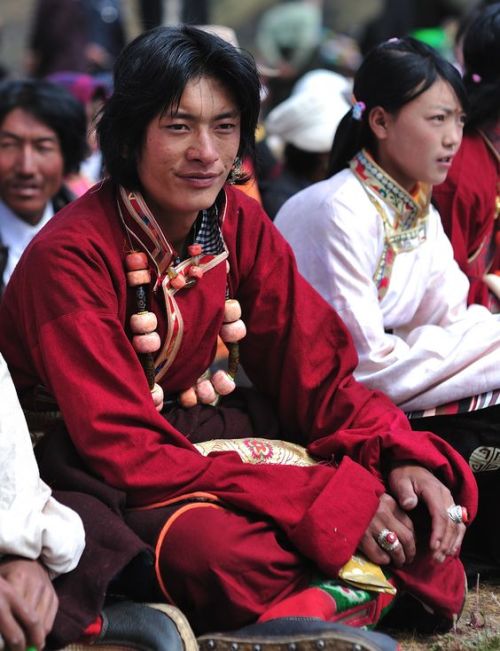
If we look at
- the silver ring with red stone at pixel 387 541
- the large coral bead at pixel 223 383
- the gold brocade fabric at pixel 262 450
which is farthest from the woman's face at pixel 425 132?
the silver ring with red stone at pixel 387 541

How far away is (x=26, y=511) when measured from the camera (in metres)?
2.67

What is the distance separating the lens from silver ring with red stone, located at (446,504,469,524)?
3.27 m

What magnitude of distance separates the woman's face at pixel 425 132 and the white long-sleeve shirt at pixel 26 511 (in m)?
1.77

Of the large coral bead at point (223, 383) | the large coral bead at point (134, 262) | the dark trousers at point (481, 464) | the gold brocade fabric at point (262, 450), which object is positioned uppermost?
the large coral bead at point (134, 262)

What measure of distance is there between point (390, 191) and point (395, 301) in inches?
14.4

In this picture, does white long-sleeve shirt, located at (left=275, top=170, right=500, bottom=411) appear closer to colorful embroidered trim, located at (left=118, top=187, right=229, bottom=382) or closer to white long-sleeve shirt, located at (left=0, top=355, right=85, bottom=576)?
colorful embroidered trim, located at (left=118, top=187, right=229, bottom=382)

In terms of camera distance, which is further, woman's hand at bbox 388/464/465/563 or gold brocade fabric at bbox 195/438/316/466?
gold brocade fabric at bbox 195/438/316/466

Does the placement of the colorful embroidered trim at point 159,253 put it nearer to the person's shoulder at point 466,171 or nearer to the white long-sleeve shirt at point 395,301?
the white long-sleeve shirt at point 395,301

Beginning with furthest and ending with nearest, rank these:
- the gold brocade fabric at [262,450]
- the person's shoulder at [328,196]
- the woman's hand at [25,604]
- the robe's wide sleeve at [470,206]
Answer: the robe's wide sleeve at [470,206] → the person's shoulder at [328,196] → the gold brocade fabric at [262,450] → the woman's hand at [25,604]

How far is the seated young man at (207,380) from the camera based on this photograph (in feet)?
9.98

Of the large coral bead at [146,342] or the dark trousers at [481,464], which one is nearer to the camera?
the large coral bead at [146,342]

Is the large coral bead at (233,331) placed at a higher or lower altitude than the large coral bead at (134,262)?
lower

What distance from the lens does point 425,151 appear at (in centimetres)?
402

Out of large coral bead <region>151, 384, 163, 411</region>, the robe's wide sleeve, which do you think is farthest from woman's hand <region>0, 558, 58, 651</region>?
the robe's wide sleeve
